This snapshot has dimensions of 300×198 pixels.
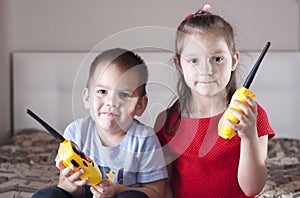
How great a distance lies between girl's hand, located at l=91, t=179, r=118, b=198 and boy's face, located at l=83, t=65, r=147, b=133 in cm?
12

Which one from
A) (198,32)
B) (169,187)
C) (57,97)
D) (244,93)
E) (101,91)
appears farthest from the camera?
(57,97)

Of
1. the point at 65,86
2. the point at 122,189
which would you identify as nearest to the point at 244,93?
the point at 122,189

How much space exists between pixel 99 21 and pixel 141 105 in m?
1.67

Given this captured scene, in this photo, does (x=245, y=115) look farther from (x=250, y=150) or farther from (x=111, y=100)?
(x=111, y=100)

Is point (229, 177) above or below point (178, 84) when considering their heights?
below

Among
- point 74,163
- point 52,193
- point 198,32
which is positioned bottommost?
point 52,193

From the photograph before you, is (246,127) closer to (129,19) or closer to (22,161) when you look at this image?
(22,161)

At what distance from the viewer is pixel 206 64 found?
→ 110 cm

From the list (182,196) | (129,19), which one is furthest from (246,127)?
(129,19)

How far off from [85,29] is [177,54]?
1.65 metres

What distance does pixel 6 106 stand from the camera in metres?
2.69

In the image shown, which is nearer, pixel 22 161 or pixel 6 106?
pixel 22 161

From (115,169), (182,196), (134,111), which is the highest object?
(134,111)

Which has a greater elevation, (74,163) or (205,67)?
(205,67)
